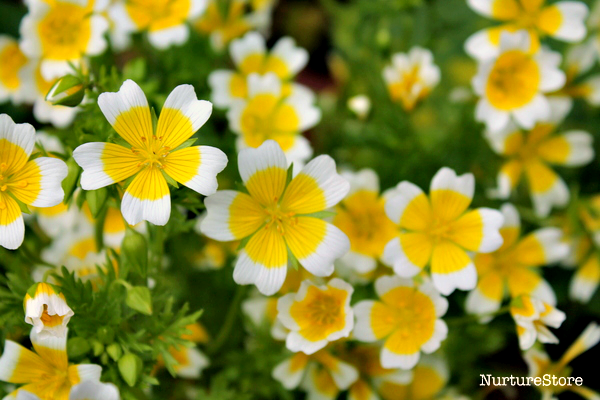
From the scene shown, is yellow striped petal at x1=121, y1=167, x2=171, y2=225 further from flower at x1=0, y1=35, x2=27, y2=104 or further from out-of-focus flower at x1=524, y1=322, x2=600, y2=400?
out-of-focus flower at x1=524, y1=322, x2=600, y2=400

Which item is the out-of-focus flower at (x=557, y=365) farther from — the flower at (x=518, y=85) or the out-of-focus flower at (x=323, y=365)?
the flower at (x=518, y=85)

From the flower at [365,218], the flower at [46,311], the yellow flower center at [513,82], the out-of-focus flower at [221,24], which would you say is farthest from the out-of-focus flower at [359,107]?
the flower at [46,311]

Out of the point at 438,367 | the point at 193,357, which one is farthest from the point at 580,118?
the point at 193,357

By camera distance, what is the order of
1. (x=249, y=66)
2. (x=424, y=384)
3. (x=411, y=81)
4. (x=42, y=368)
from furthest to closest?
1. (x=249, y=66)
2. (x=411, y=81)
3. (x=424, y=384)
4. (x=42, y=368)

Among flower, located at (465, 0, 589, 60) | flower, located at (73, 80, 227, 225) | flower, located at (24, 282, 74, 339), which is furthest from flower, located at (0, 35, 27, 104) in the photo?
flower, located at (465, 0, 589, 60)

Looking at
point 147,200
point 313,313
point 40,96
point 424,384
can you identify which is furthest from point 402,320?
point 40,96

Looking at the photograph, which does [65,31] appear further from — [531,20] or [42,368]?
[531,20]
